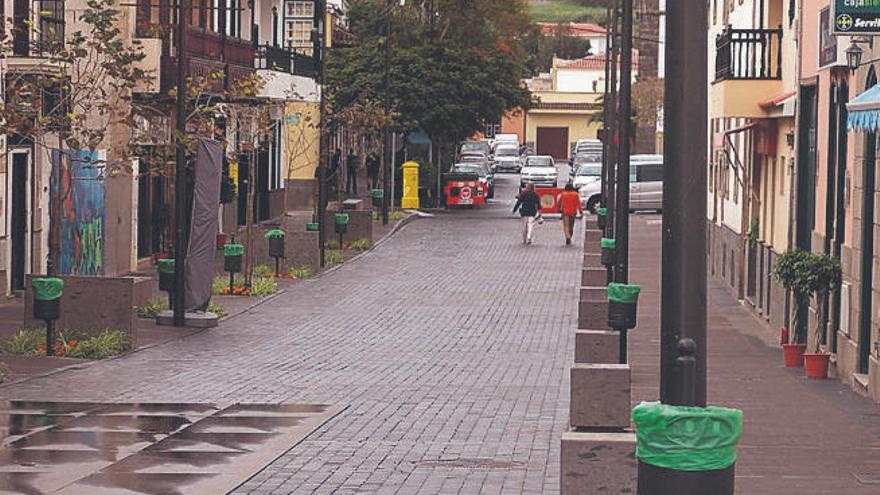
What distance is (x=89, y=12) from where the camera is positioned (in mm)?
23750

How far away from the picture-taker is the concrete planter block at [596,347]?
17.2m

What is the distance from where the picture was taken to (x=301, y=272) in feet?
120

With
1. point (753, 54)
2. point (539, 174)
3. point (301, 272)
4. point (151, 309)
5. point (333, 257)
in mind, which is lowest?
point (151, 309)

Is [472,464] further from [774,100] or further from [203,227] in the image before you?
[774,100]

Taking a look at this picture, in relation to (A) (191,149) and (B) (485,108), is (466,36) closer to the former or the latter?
(B) (485,108)

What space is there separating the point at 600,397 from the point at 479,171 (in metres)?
57.2

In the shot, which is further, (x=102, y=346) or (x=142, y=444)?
(x=102, y=346)

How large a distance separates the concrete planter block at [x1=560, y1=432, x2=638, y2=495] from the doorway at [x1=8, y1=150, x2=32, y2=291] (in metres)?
21.0

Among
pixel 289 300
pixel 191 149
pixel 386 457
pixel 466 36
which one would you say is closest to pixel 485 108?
pixel 466 36

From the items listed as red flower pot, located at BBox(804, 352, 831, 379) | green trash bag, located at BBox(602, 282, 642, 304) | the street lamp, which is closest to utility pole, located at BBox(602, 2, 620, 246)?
red flower pot, located at BBox(804, 352, 831, 379)

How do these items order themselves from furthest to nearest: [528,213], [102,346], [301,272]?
[528,213] < [301,272] < [102,346]

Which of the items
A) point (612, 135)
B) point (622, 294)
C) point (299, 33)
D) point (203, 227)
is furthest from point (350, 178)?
point (622, 294)

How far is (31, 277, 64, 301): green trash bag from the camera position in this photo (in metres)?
21.3

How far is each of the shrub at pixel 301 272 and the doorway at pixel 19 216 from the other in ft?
24.5
